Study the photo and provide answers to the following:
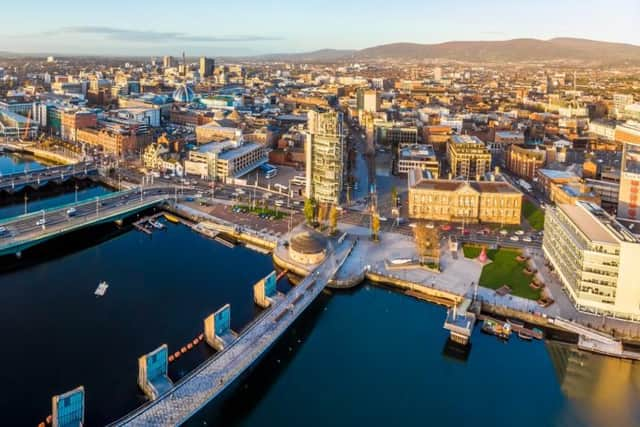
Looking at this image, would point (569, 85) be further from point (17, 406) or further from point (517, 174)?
point (17, 406)

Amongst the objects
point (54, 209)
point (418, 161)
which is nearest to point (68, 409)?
point (54, 209)

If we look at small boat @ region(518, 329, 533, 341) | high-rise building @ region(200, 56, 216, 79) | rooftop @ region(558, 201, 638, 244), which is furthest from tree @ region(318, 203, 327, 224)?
high-rise building @ region(200, 56, 216, 79)

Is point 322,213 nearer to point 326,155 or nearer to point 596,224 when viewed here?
point 326,155

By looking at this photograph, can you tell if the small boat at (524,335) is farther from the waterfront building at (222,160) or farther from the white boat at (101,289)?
the waterfront building at (222,160)

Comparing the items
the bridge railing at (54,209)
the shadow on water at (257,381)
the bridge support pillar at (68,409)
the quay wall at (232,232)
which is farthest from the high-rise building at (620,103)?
the bridge support pillar at (68,409)

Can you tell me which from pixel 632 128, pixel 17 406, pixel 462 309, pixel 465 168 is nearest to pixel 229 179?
pixel 465 168

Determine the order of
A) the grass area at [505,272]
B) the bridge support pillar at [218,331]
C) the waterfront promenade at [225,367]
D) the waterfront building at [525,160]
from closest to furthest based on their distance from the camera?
the waterfront promenade at [225,367] → the bridge support pillar at [218,331] → the grass area at [505,272] → the waterfront building at [525,160]
